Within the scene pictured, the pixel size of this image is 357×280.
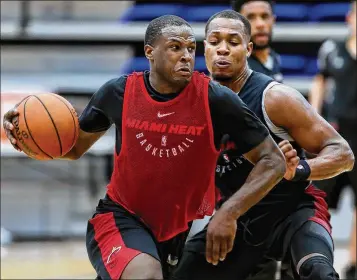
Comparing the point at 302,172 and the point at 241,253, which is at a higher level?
the point at 302,172

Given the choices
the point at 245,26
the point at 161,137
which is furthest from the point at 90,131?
the point at 245,26

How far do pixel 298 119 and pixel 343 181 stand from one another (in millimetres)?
2561

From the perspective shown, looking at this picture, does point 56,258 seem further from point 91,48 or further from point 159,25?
point 159,25

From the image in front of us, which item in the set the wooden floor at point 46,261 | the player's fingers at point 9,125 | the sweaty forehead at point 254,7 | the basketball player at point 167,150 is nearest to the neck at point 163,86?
the basketball player at point 167,150

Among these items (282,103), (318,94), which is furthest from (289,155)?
(318,94)

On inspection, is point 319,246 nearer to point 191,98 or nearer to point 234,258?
point 234,258

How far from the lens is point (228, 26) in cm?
366

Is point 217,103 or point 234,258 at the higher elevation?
point 217,103

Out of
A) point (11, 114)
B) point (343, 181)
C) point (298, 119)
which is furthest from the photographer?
point (343, 181)

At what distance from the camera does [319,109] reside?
619 centimetres

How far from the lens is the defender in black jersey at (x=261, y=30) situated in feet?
15.4

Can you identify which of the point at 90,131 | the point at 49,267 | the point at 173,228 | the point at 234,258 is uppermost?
the point at 90,131

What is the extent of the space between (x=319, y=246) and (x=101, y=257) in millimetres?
887

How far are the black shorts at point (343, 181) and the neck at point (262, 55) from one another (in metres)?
1.19
